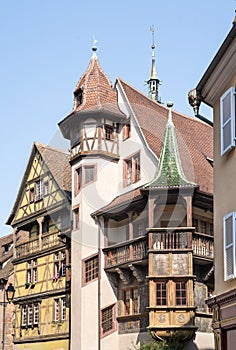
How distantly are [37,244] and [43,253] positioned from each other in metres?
1.14

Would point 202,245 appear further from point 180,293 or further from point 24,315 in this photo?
point 24,315

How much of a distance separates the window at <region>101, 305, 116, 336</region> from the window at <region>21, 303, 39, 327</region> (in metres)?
7.48

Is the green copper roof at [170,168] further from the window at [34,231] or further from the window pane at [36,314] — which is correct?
the window pane at [36,314]

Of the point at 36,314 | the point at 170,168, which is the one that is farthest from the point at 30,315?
the point at 170,168

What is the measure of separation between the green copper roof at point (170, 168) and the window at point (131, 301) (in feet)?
14.7

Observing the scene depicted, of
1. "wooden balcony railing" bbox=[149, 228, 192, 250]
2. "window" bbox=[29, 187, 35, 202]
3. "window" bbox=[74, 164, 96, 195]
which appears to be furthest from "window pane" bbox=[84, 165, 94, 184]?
"window" bbox=[29, 187, 35, 202]

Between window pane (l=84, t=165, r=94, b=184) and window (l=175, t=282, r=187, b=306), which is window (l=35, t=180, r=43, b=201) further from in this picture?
window (l=175, t=282, r=187, b=306)

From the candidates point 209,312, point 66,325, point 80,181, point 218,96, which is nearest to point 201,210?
point 209,312

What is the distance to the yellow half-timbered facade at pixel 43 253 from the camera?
32.4 meters

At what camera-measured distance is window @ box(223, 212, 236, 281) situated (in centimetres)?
1382

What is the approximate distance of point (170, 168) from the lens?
25984 mm

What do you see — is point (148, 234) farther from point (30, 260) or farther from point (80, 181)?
point (30, 260)

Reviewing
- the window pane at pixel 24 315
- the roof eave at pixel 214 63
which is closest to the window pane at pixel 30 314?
the window pane at pixel 24 315

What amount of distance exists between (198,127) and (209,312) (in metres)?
10.5
